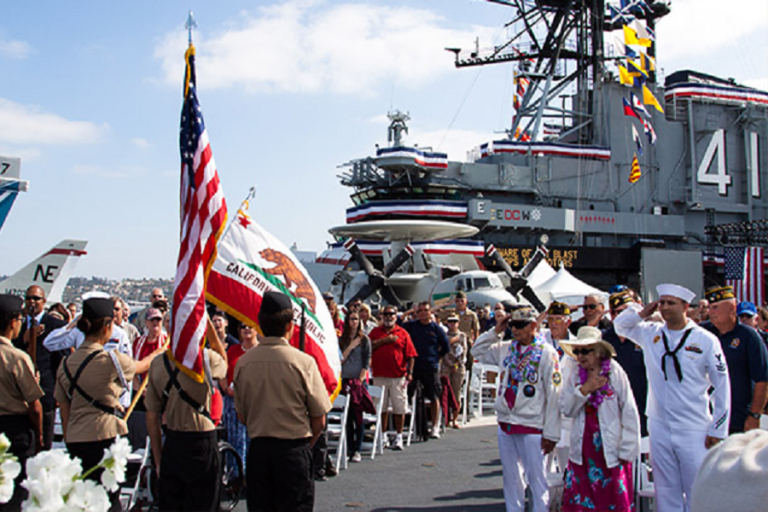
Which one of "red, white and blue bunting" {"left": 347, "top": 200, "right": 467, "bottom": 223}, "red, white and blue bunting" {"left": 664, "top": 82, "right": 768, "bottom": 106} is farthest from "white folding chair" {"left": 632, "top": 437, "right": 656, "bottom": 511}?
"red, white and blue bunting" {"left": 664, "top": 82, "right": 768, "bottom": 106}

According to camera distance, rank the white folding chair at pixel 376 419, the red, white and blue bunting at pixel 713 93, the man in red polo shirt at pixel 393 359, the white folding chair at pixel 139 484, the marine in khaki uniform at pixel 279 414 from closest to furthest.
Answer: the marine in khaki uniform at pixel 279 414 → the white folding chair at pixel 139 484 → the white folding chair at pixel 376 419 → the man in red polo shirt at pixel 393 359 → the red, white and blue bunting at pixel 713 93

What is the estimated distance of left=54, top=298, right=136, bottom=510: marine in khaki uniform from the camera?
4.54 metres

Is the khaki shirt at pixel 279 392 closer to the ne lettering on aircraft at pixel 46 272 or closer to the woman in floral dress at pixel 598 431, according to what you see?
the woman in floral dress at pixel 598 431

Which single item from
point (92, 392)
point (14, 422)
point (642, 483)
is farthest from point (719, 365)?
point (14, 422)

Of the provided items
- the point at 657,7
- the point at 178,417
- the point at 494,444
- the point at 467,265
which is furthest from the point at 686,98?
the point at 178,417

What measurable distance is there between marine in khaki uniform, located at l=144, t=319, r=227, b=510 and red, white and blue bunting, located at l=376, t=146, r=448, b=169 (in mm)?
30062

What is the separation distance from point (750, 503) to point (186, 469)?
372 cm

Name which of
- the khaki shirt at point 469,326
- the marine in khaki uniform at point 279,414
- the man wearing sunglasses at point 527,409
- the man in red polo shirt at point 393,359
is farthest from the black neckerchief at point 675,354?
the khaki shirt at point 469,326

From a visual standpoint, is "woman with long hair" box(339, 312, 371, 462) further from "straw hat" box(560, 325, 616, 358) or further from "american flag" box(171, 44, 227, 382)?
"american flag" box(171, 44, 227, 382)

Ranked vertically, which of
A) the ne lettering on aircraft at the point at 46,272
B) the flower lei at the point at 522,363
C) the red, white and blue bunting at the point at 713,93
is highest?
the red, white and blue bunting at the point at 713,93

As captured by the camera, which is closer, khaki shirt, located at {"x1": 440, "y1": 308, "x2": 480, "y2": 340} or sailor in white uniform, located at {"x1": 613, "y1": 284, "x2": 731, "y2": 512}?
sailor in white uniform, located at {"x1": 613, "y1": 284, "x2": 731, "y2": 512}

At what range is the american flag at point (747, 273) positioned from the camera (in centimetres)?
2508

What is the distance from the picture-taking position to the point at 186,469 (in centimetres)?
430

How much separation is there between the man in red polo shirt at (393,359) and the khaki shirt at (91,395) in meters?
4.96
